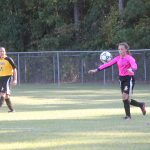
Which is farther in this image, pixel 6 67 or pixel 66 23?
pixel 66 23

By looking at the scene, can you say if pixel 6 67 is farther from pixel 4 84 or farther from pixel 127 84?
pixel 127 84

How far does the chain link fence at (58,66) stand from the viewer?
3712 cm

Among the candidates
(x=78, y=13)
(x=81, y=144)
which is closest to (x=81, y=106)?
(x=81, y=144)

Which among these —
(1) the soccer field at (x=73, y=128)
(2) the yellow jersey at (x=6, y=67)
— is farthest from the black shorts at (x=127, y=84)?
(2) the yellow jersey at (x=6, y=67)

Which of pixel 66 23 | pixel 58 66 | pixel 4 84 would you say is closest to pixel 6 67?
pixel 4 84

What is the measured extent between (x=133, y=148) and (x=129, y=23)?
33.2 meters

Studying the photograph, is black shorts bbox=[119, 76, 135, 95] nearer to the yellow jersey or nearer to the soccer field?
the soccer field

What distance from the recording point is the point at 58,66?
37.1 metres

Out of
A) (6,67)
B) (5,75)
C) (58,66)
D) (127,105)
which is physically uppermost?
(6,67)

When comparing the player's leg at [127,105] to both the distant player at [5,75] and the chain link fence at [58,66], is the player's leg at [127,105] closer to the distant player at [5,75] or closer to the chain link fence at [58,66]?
the distant player at [5,75]

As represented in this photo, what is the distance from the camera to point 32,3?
160 feet

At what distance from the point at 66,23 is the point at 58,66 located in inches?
458

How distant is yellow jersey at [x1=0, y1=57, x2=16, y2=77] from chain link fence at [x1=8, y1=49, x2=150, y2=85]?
60.8 feet

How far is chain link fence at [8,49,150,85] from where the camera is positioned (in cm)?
3712
